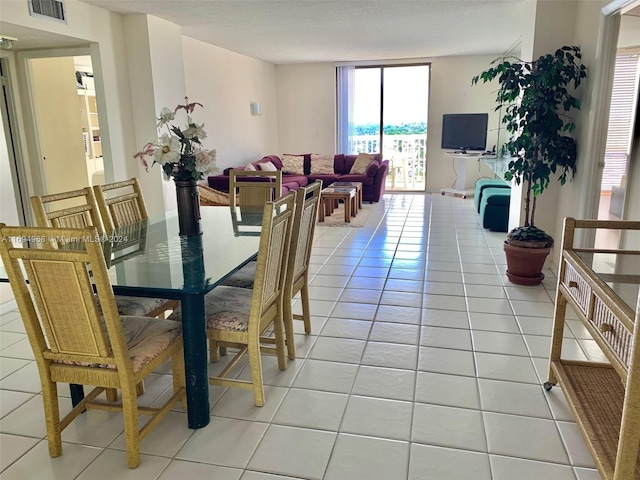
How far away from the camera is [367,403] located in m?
2.19

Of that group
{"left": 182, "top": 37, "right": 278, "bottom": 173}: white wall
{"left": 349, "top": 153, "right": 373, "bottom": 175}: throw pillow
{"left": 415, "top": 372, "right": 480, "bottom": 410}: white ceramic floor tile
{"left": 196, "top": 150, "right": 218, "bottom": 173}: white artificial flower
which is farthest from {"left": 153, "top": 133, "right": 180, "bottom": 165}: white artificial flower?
{"left": 349, "top": 153, "right": 373, "bottom": 175}: throw pillow

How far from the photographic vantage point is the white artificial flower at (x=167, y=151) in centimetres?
251

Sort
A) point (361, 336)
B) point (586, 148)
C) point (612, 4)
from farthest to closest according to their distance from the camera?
point (586, 148) → point (612, 4) → point (361, 336)

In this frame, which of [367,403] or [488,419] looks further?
[367,403]

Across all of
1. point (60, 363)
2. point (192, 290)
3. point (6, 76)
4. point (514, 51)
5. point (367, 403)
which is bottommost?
point (367, 403)

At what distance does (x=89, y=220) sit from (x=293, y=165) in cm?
602

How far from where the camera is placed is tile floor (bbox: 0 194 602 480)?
5.88 feet

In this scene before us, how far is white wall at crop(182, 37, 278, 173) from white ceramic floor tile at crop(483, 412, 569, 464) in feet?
18.4

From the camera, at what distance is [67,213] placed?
2.51 metres

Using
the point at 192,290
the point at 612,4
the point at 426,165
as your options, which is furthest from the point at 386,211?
the point at 192,290

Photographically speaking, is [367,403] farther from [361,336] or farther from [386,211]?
[386,211]

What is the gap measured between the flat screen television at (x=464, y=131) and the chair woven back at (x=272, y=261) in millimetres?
6764

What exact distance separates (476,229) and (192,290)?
473cm

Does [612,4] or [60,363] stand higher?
[612,4]
